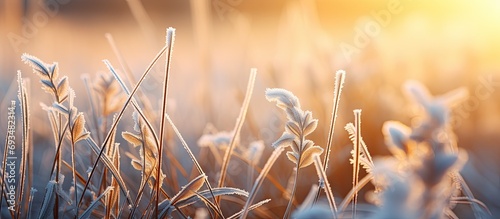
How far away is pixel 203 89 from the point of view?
6.26 ft

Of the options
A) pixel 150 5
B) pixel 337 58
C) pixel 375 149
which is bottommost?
pixel 375 149

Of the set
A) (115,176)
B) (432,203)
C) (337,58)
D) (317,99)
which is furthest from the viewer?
(337,58)

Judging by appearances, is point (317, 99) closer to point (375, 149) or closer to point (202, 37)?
point (375, 149)

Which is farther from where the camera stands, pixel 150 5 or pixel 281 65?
pixel 150 5

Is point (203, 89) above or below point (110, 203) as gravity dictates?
above

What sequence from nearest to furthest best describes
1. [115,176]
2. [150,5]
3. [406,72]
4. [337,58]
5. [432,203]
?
1. [432,203]
2. [115,176]
3. [337,58]
4. [406,72]
5. [150,5]

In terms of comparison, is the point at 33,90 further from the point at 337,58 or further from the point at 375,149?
the point at 375,149

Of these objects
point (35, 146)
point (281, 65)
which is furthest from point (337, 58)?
point (35, 146)

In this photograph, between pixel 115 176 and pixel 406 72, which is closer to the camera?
pixel 115 176

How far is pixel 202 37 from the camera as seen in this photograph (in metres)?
1.95

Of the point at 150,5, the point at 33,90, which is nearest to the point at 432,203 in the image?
the point at 33,90

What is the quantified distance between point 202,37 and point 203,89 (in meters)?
0.15

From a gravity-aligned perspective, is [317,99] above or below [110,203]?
above

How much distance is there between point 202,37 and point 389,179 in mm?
1514
